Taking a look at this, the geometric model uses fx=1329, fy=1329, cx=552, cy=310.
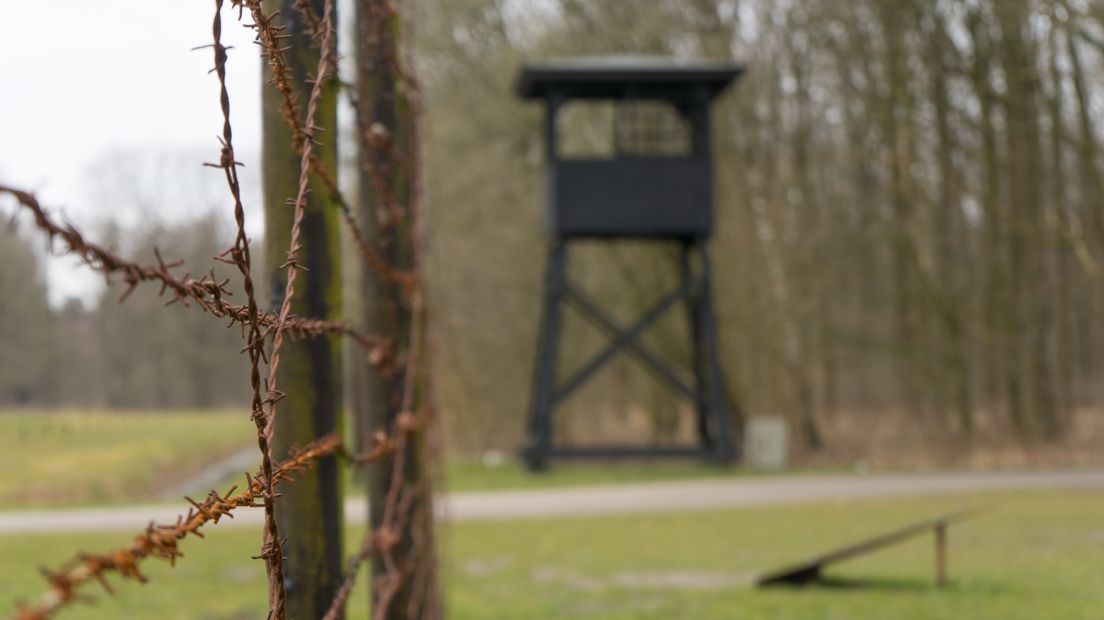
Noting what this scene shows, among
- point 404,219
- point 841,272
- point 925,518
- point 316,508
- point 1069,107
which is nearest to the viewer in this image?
point 316,508

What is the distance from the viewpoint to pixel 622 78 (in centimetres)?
1842

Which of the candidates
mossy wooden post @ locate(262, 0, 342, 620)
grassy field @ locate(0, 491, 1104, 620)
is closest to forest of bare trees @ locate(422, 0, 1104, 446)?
grassy field @ locate(0, 491, 1104, 620)

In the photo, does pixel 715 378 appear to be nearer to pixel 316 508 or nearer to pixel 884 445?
pixel 884 445

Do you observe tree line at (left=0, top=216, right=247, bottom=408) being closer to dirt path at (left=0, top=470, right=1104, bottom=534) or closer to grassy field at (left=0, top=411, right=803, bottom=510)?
grassy field at (left=0, top=411, right=803, bottom=510)

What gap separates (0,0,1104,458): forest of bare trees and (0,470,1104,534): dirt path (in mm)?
4542

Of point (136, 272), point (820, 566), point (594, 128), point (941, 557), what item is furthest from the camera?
point (594, 128)

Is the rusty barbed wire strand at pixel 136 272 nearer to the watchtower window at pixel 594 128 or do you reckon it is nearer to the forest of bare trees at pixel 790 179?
the forest of bare trees at pixel 790 179

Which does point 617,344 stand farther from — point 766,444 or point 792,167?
point 792,167

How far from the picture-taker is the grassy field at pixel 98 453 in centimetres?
1916

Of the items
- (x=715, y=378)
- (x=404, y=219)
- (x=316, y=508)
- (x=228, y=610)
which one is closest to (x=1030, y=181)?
(x=715, y=378)

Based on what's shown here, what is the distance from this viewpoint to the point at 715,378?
1917 cm

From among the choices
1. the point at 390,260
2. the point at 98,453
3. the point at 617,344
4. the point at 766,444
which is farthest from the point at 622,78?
the point at 390,260

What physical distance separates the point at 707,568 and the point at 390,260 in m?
6.17

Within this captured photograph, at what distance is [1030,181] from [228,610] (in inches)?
705
